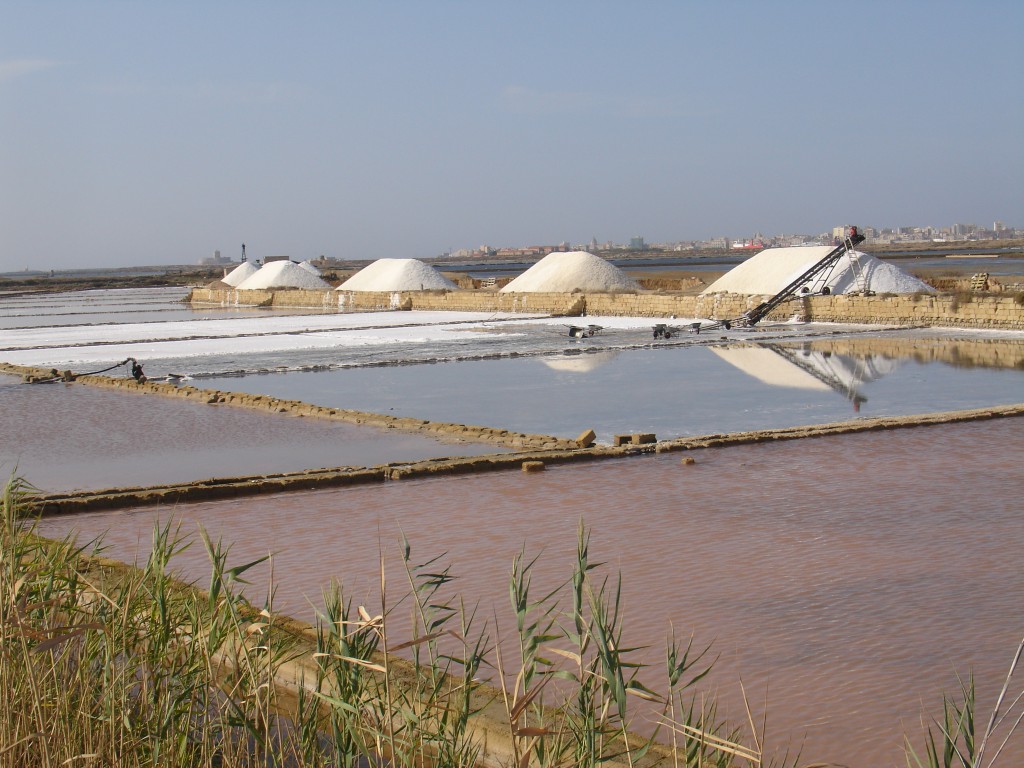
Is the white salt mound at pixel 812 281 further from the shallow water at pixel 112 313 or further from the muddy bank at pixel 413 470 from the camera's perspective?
the muddy bank at pixel 413 470

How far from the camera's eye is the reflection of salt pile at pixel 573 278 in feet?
89.6

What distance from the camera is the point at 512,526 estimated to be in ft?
17.2

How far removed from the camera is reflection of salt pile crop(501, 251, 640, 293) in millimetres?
27297

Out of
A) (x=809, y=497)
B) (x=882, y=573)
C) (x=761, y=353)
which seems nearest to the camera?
(x=882, y=573)

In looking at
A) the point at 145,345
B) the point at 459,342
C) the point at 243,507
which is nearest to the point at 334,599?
the point at 243,507

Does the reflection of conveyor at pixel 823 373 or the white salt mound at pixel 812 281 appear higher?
the white salt mound at pixel 812 281

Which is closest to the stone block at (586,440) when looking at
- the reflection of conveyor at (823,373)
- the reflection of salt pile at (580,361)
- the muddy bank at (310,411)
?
the muddy bank at (310,411)

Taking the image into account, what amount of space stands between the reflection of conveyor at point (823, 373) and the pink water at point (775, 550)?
2396 mm

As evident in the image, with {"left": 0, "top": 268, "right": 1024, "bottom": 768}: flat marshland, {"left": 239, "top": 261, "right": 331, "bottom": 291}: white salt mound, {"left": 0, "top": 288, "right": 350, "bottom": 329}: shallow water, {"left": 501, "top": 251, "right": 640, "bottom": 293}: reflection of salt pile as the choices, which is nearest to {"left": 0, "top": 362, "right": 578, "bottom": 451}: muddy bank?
{"left": 0, "top": 268, "right": 1024, "bottom": 768}: flat marshland

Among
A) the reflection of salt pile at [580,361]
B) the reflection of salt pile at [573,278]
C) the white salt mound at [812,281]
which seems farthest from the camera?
the reflection of salt pile at [573,278]

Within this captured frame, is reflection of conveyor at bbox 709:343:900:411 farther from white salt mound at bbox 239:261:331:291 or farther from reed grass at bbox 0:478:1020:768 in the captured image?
white salt mound at bbox 239:261:331:291

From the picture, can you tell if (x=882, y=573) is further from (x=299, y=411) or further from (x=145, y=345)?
(x=145, y=345)

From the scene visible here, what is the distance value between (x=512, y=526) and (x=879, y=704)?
2.39m

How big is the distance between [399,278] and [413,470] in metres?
26.0
